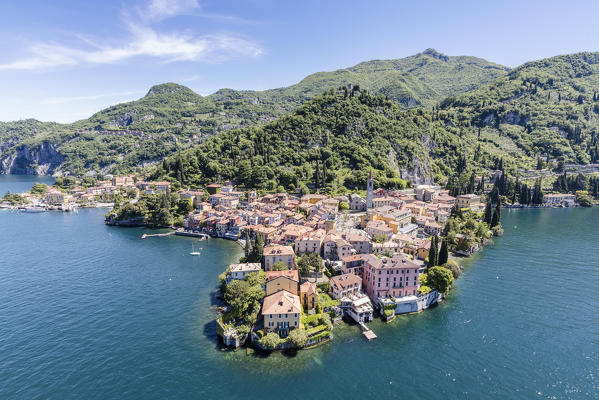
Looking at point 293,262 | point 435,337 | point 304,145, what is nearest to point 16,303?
point 293,262

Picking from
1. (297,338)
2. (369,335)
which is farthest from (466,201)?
(297,338)

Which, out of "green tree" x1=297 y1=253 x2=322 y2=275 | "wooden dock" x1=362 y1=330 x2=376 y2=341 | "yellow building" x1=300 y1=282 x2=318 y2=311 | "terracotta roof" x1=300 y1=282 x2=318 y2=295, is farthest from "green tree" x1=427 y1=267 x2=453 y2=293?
"yellow building" x1=300 y1=282 x2=318 y2=311

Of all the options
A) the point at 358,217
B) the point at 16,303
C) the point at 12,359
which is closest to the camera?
the point at 12,359

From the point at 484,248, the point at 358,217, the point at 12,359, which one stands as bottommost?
the point at 12,359

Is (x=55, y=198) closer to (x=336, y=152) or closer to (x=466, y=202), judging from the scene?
(x=336, y=152)

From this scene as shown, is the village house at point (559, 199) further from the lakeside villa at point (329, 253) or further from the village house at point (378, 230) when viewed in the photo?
the village house at point (378, 230)

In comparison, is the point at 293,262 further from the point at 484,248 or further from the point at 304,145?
the point at 304,145
